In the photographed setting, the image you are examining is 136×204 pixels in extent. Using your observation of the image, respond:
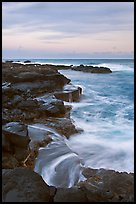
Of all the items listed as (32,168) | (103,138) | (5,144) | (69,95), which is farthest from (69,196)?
(69,95)

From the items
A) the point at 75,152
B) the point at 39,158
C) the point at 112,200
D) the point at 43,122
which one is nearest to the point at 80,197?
the point at 112,200

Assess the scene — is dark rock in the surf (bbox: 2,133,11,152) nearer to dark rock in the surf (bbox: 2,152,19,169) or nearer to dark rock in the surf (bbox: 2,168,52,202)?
dark rock in the surf (bbox: 2,152,19,169)

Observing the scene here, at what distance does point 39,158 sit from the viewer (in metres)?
5.18

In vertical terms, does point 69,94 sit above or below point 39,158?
above

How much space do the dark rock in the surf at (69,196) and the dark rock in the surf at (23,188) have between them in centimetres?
10

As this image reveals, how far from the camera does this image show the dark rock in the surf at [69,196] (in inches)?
107

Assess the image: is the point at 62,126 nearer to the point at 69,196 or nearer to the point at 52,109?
the point at 52,109

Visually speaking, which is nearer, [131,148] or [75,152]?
[75,152]

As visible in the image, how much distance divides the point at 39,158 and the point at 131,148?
243 cm

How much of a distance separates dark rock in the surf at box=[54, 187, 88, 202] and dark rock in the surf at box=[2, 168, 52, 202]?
0.10 meters

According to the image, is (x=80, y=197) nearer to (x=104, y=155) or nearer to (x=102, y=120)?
(x=104, y=155)

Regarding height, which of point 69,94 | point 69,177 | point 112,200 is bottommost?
point 69,177

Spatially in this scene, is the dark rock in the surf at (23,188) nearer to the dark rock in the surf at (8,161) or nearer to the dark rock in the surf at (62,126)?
the dark rock in the surf at (8,161)

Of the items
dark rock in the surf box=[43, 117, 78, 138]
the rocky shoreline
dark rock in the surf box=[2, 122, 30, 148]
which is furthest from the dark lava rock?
dark rock in the surf box=[2, 122, 30, 148]
